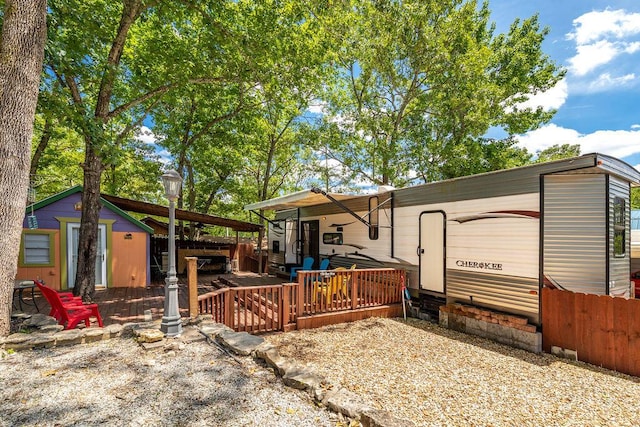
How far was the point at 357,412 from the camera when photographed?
248cm

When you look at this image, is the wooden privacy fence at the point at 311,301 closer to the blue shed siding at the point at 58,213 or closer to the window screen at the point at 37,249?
the blue shed siding at the point at 58,213

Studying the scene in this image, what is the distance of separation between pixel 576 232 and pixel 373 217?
4.32 meters

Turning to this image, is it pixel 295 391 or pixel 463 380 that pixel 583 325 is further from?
pixel 295 391

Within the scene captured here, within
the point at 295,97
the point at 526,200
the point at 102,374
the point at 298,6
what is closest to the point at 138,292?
the point at 102,374

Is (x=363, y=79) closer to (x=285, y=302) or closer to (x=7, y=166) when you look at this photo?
(x=285, y=302)

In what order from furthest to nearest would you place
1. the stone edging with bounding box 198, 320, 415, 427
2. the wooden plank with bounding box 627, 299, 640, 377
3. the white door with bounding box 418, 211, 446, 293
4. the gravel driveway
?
the white door with bounding box 418, 211, 446, 293
the wooden plank with bounding box 627, 299, 640, 377
the gravel driveway
the stone edging with bounding box 198, 320, 415, 427

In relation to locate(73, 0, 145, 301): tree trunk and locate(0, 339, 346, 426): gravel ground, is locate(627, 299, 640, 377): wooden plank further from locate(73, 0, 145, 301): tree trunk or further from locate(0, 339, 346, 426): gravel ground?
locate(73, 0, 145, 301): tree trunk

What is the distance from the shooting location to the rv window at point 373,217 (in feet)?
26.5

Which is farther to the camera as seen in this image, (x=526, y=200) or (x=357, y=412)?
(x=526, y=200)

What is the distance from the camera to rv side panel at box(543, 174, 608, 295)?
460cm

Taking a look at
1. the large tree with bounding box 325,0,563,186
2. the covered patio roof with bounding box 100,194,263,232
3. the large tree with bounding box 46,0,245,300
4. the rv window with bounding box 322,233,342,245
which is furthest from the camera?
the large tree with bounding box 325,0,563,186

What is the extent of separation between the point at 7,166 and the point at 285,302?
443 cm

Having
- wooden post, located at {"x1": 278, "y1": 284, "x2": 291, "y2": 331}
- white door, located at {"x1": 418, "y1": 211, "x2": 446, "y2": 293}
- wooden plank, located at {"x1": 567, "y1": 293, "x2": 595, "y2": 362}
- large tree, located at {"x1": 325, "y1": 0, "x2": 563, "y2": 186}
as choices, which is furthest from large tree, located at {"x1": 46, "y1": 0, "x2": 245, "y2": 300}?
wooden plank, located at {"x1": 567, "y1": 293, "x2": 595, "y2": 362}

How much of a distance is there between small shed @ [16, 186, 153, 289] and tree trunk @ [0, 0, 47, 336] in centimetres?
504
